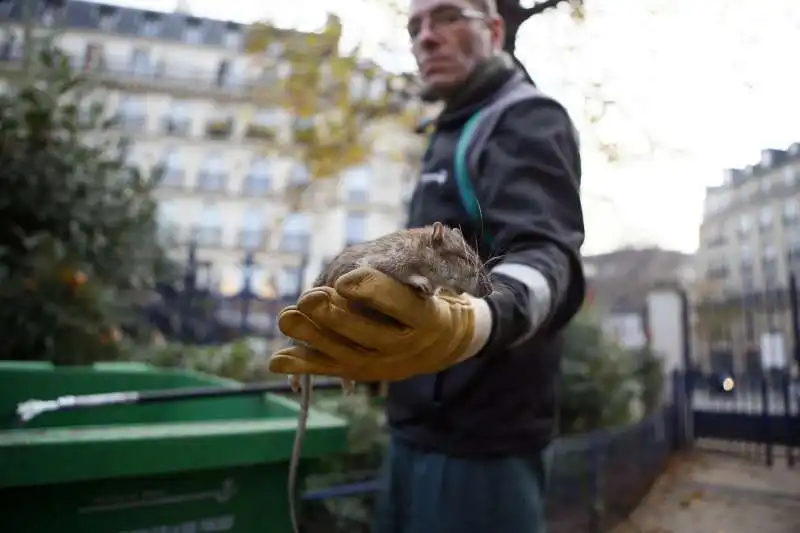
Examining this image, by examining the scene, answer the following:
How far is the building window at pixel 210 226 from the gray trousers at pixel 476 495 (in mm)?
3851

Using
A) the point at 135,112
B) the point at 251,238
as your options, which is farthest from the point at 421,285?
the point at 135,112

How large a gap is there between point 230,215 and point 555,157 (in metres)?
4.32

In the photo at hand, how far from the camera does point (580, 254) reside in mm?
605

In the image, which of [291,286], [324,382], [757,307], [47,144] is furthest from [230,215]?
[757,307]

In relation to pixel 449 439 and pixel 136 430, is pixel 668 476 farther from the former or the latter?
pixel 136 430

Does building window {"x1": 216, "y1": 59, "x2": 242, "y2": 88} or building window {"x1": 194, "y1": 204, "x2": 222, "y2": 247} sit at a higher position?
building window {"x1": 216, "y1": 59, "x2": 242, "y2": 88}

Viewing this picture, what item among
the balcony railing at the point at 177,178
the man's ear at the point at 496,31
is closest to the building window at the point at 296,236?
the balcony railing at the point at 177,178

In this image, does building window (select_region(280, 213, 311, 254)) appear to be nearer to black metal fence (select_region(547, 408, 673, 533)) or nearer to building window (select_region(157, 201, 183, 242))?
building window (select_region(157, 201, 183, 242))

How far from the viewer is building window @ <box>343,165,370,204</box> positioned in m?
3.25

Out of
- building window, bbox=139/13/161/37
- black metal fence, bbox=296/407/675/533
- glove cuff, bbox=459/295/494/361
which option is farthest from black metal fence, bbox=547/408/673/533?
building window, bbox=139/13/161/37

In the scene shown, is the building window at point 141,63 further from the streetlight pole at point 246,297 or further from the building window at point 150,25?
the streetlight pole at point 246,297

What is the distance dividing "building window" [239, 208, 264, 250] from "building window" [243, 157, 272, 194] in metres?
0.16

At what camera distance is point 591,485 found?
41.6 inches

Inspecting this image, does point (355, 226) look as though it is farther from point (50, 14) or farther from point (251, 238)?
point (50, 14)
